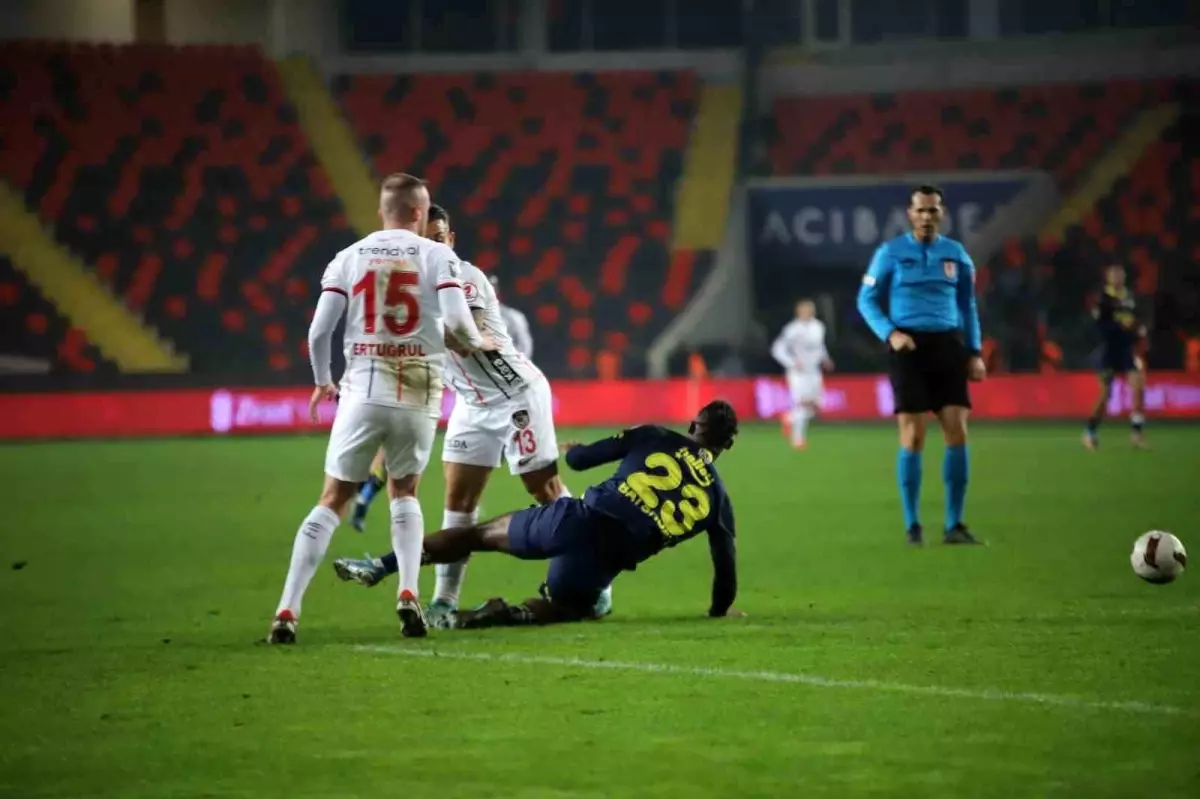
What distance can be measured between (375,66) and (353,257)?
3251 centimetres

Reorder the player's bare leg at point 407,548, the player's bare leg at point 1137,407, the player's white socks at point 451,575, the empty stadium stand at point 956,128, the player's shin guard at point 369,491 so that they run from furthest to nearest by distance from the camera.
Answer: the empty stadium stand at point 956,128 < the player's bare leg at point 1137,407 < the player's shin guard at point 369,491 < the player's white socks at point 451,575 < the player's bare leg at point 407,548

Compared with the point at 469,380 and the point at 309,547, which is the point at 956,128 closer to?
the point at 469,380

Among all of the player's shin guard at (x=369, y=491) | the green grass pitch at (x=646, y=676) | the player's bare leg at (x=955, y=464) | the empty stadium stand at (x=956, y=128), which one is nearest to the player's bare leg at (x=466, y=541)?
the green grass pitch at (x=646, y=676)

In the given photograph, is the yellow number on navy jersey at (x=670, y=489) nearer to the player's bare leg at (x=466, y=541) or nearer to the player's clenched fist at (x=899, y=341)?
the player's bare leg at (x=466, y=541)

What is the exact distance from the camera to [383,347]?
838 centimetres

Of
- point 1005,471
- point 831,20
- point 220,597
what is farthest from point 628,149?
point 220,597

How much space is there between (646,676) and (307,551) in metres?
1.81

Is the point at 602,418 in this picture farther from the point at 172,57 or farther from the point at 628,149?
the point at 172,57

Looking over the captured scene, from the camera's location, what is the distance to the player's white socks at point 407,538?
852 cm

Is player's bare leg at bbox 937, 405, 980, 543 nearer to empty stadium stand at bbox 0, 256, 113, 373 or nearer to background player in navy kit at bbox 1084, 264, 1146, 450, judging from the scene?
background player in navy kit at bbox 1084, 264, 1146, 450

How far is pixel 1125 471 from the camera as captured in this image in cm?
1881

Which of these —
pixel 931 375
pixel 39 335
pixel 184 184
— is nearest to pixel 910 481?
pixel 931 375

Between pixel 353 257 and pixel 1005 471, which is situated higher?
pixel 353 257

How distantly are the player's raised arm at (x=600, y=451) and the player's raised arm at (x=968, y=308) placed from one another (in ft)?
15.3
